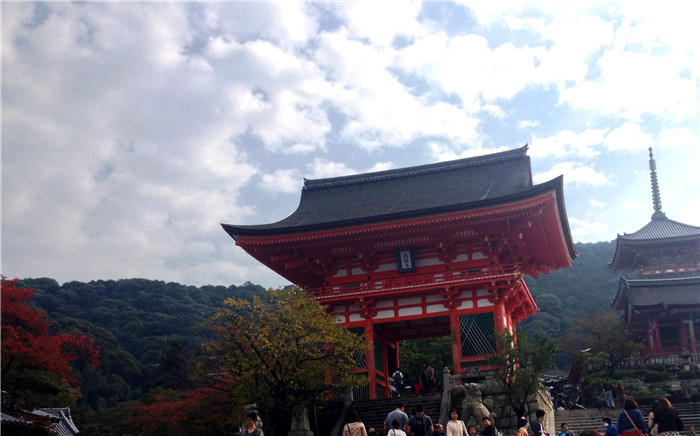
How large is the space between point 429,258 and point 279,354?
8.61 m

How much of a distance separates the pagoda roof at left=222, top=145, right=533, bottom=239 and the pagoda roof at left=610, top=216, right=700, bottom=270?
2300 centimetres

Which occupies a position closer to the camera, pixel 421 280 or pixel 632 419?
pixel 632 419

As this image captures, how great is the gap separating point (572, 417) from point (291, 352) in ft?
47.1

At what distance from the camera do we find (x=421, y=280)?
25.4m

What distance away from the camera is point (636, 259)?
50719 mm

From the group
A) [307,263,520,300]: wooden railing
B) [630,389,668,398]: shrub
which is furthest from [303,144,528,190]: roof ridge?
[630,389,668,398]: shrub

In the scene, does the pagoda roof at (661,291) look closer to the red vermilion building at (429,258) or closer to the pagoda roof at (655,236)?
the pagoda roof at (655,236)

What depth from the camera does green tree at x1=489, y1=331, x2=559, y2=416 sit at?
1920cm

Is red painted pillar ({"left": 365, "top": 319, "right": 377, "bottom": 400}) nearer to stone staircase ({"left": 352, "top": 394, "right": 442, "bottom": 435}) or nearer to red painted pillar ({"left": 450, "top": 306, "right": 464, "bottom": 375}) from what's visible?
stone staircase ({"left": 352, "top": 394, "right": 442, "bottom": 435})

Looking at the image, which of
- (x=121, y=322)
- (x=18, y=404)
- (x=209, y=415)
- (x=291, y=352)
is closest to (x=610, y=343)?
(x=209, y=415)

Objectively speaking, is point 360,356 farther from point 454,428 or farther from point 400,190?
point 454,428

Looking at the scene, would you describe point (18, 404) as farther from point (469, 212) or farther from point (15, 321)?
point (469, 212)

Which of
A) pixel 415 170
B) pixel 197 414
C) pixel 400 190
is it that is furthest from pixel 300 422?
pixel 415 170

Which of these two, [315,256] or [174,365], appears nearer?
[315,256]
